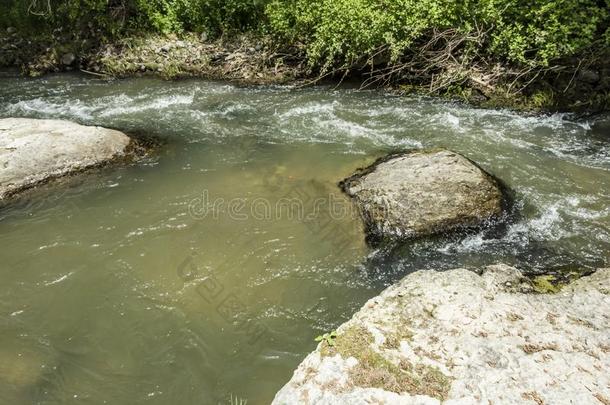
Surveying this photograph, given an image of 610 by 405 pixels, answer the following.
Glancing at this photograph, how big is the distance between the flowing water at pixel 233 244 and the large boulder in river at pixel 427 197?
245mm

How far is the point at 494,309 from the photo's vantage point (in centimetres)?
355

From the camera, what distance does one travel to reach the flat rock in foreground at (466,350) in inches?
114

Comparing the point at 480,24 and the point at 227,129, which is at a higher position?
the point at 480,24

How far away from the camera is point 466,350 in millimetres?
3186

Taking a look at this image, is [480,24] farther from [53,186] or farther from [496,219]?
[53,186]

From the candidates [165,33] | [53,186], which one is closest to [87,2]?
[165,33]

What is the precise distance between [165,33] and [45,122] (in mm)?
6015

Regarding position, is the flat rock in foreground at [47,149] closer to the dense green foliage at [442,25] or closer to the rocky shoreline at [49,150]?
the rocky shoreline at [49,150]

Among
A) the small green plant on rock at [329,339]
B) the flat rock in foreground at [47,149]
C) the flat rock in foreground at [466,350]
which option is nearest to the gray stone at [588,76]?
the flat rock in foreground at [466,350]

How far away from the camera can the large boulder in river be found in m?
5.76

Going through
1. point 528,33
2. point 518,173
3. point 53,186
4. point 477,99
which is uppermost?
point 528,33

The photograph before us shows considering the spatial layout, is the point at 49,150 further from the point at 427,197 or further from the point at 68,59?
the point at 68,59

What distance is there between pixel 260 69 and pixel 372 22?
320 centimetres
